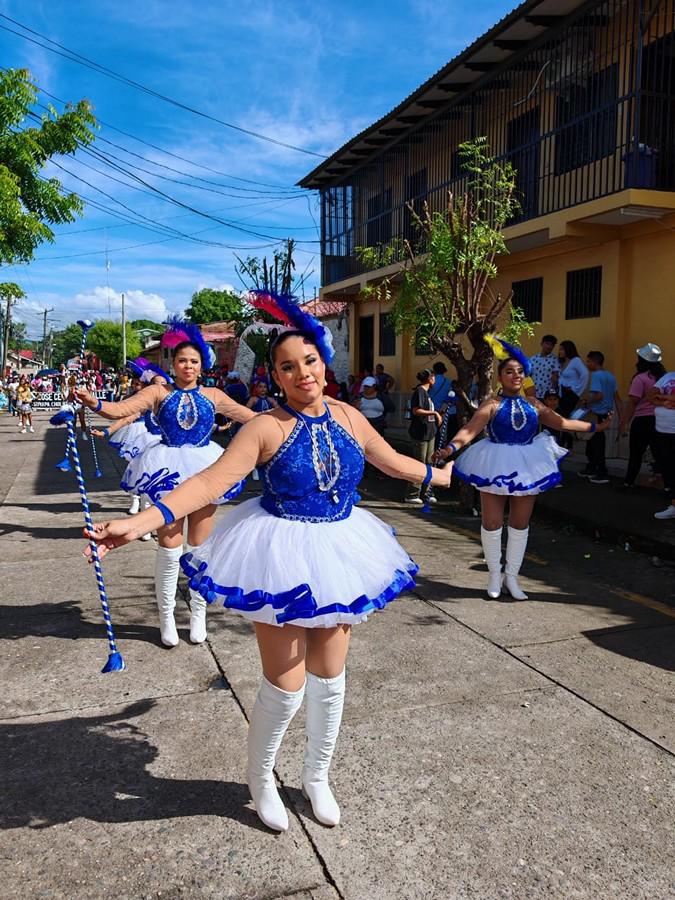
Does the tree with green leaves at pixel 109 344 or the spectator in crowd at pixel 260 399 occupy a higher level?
the tree with green leaves at pixel 109 344

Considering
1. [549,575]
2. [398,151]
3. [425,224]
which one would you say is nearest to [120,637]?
[549,575]

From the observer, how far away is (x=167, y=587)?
4.96 metres

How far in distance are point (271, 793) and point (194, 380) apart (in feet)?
10.5

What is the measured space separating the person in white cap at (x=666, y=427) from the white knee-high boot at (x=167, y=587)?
5.86 meters

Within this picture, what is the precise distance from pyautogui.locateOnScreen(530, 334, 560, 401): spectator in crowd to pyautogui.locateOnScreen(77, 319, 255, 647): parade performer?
27.1ft

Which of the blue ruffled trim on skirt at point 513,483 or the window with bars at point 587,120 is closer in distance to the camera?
the blue ruffled trim on skirt at point 513,483

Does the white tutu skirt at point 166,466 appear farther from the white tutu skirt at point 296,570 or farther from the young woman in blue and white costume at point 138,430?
the white tutu skirt at point 296,570

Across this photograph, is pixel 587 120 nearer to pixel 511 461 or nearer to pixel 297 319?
pixel 511 461

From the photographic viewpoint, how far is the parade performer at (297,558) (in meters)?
2.77

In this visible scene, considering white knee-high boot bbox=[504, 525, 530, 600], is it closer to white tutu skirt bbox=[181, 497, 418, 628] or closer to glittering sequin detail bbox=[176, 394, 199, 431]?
glittering sequin detail bbox=[176, 394, 199, 431]

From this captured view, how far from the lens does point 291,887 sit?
2594 millimetres

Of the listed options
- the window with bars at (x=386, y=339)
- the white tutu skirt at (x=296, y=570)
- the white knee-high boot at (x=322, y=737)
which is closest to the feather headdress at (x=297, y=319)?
the white tutu skirt at (x=296, y=570)

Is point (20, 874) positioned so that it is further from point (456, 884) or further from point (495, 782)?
point (495, 782)

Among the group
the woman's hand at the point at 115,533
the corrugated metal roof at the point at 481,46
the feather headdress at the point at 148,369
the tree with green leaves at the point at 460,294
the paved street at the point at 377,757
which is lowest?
the paved street at the point at 377,757
